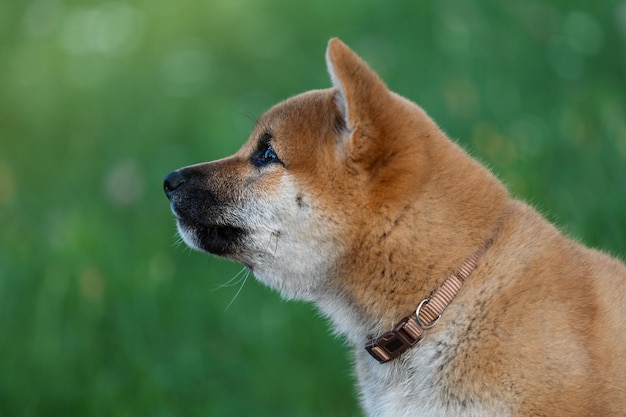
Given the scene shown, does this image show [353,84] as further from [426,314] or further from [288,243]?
[426,314]

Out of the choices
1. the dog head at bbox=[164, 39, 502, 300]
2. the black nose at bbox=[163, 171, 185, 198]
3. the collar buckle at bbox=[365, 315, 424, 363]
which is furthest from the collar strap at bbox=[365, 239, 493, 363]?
the black nose at bbox=[163, 171, 185, 198]

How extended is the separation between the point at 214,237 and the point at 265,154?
41 cm

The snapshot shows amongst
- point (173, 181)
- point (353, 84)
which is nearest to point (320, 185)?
point (353, 84)

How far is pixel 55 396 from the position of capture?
5324 millimetres

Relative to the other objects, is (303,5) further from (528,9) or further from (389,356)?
(389,356)

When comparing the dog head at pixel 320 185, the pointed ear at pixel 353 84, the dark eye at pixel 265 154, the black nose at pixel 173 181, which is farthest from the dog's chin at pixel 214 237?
the pointed ear at pixel 353 84

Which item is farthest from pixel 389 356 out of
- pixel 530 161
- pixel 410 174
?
pixel 530 161

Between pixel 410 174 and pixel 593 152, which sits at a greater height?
pixel 410 174

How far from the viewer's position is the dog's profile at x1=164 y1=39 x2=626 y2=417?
361 cm

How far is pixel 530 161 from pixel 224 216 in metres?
2.57

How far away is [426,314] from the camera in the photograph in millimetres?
3756

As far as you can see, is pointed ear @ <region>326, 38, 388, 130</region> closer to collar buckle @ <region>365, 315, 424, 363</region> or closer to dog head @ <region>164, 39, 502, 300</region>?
dog head @ <region>164, 39, 502, 300</region>

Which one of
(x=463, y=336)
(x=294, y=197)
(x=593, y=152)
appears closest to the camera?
(x=463, y=336)

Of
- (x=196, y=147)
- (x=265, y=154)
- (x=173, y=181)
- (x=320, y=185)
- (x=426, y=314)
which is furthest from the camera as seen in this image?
(x=196, y=147)
